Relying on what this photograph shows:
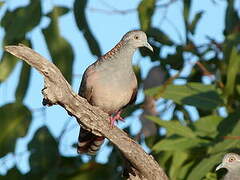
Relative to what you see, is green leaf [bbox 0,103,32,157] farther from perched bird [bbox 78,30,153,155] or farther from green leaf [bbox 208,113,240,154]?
green leaf [bbox 208,113,240,154]

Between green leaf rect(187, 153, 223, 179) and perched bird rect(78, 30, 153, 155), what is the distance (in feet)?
2.40

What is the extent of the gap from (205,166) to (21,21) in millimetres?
1832

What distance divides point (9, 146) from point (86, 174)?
74 cm

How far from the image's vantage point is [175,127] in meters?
9.55

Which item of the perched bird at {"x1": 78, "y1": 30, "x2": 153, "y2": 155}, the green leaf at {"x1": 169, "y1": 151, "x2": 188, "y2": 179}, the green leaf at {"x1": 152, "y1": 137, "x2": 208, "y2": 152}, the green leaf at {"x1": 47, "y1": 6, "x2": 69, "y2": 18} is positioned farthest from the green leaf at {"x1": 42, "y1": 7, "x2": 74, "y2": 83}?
the green leaf at {"x1": 169, "y1": 151, "x2": 188, "y2": 179}

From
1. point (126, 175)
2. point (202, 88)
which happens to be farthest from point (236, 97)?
point (126, 175)

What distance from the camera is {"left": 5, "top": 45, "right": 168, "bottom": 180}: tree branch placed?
743 centimetres

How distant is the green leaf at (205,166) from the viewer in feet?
30.3

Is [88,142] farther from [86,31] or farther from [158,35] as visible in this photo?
[158,35]

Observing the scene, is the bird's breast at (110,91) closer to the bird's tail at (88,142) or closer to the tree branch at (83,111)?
the bird's tail at (88,142)

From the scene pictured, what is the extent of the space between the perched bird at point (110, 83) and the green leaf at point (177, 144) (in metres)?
0.59

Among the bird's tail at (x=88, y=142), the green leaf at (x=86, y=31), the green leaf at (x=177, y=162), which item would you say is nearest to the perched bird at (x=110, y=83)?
the bird's tail at (x=88, y=142)

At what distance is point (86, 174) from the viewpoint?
10125 mm

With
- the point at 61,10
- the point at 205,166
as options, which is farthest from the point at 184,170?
the point at 61,10
